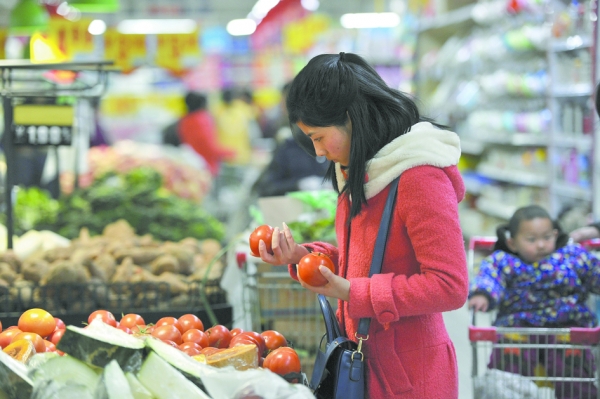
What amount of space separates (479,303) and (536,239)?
1.29ft

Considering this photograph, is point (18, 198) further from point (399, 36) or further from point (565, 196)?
point (399, 36)

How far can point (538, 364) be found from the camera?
2861 millimetres

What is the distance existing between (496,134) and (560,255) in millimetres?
4603

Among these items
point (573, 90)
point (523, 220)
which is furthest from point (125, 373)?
point (573, 90)

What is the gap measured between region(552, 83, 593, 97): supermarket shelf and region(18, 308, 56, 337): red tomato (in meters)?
4.15

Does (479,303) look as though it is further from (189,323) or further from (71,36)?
(71,36)

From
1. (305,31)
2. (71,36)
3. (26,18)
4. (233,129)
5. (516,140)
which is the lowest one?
(516,140)

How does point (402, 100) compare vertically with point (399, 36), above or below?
below

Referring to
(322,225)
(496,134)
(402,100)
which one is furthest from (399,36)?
(402,100)

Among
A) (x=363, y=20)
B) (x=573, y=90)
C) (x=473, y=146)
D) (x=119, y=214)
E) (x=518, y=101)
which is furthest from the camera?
(x=363, y=20)

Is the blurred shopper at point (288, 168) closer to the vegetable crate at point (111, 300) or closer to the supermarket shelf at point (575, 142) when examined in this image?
the supermarket shelf at point (575, 142)

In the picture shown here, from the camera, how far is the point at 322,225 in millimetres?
3484

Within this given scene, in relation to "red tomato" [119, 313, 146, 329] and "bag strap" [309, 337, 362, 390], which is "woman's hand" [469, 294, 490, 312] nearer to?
"bag strap" [309, 337, 362, 390]

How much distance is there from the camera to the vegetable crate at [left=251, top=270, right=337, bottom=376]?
321 cm
